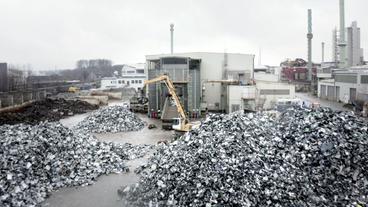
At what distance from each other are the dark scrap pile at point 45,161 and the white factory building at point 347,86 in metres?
23.6

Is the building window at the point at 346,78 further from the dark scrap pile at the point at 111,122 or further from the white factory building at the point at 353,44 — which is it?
the dark scrap pile at the point at 111,122

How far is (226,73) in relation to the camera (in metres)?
29.2

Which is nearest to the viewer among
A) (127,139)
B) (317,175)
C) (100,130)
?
(317,175)

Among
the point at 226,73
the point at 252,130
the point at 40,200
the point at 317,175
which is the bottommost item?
the point at 40,200

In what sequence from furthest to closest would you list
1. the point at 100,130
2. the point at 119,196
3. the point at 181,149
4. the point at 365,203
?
the point at 100,130, the point at 181,149, the point at 119,196, the point at 365,203

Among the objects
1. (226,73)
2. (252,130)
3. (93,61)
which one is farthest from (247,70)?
(93,61)

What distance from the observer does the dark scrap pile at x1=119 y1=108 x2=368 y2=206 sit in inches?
326

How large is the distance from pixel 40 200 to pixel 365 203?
8.87 metres

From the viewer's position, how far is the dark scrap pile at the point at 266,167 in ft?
27.2

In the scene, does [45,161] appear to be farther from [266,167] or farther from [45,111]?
[45,111]

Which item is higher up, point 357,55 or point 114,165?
point 357,55

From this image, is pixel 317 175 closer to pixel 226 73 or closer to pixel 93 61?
pixel 226 73

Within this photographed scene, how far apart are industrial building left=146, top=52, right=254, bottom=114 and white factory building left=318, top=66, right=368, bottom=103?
964 centimetres

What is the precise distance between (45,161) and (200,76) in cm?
1757
